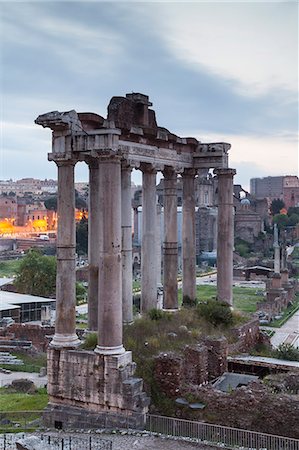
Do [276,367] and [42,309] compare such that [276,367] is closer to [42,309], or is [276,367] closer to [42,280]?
[42,309]

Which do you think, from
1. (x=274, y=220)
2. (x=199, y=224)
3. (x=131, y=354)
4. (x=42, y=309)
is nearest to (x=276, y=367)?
(x=131, y=354)

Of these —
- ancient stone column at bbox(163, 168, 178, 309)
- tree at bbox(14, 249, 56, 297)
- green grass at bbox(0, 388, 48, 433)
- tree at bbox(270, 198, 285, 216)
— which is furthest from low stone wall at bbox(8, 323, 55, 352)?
tree at bbox(270, 198, 285, 216)

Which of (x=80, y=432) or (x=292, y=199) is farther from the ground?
(x=292, y=199)

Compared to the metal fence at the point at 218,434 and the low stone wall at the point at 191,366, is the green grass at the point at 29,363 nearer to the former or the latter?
the low stone wall at the point at 191,366

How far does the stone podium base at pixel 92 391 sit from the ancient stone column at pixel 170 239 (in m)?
6.10

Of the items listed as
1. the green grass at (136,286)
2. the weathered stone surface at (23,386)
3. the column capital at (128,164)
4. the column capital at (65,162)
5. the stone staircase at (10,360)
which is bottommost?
the stone staircase at (10,360)

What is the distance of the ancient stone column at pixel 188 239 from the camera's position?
78.0 feet

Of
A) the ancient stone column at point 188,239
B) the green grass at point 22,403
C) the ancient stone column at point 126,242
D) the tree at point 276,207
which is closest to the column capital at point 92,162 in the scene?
the ancient stone column at point 126,242

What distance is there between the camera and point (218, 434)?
1527 cm

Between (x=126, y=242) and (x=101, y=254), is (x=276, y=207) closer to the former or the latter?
(x=126, y=242)

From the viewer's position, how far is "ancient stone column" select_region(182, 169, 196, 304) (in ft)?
78.0

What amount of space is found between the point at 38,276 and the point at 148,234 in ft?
111

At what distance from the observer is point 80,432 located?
16141 millimetres

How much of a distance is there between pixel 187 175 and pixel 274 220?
117m
